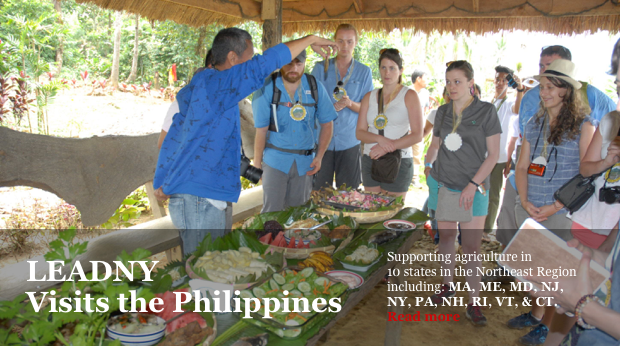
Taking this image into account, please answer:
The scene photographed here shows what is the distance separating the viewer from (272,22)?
182 inches

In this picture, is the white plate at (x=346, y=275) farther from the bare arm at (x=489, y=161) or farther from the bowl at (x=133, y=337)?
the bare arm at (x=489, y=161)

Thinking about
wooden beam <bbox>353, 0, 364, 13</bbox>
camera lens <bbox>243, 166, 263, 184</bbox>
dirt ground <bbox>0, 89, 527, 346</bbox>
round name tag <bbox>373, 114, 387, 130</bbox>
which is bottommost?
dirt ground <bbox>0, 89, 527, 346</bbox>

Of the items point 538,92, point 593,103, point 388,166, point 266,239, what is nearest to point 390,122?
point 388,166

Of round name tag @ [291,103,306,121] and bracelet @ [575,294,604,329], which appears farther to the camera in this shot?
round name tag @ [291,103,306,121]

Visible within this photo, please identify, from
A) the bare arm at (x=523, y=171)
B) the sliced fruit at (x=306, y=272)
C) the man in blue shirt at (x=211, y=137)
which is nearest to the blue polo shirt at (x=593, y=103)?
the bare arm at (x=523, y=171)

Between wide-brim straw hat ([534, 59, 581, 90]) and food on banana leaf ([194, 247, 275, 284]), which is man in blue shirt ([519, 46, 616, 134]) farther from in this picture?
food on banana leaf ([194, 247, 275, 284])

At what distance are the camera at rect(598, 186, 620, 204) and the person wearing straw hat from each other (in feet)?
1.31

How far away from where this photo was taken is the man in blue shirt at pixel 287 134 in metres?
3.21

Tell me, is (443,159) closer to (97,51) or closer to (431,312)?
(431,312)

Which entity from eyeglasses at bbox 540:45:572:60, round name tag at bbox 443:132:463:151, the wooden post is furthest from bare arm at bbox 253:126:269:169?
eyeglasses at bbox 540:45:572:60

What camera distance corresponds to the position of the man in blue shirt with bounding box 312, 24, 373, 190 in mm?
3869

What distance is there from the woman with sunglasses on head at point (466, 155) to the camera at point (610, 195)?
0.72 m

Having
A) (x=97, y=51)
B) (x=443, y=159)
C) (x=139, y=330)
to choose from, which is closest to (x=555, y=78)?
(x=443, y=159)

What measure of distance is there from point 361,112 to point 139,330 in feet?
8.51
